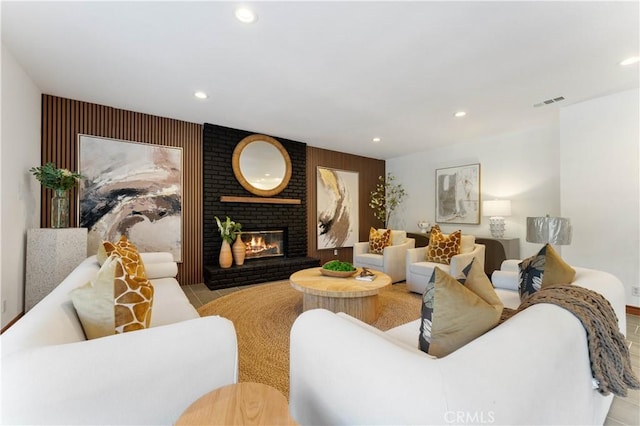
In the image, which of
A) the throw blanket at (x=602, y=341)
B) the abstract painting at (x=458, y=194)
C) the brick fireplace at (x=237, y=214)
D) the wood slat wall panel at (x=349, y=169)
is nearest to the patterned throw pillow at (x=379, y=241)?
the brick fireplace at (x=237, y=214)

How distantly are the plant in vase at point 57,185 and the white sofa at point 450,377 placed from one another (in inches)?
125

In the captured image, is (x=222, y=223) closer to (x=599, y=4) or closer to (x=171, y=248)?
(x=171, y=248)

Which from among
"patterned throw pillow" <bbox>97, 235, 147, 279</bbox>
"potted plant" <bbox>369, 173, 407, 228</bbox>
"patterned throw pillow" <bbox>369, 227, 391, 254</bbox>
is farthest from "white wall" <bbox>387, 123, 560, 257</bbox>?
"patterned throw pillow" <bbox>97, 235, 147, 279</bbox>

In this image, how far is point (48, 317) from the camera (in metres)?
1.00

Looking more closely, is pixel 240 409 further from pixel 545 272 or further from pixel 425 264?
pixel 425 264

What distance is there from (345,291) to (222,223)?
8.41ft

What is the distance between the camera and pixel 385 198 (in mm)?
6301

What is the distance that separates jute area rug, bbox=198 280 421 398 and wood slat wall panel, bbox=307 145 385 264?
1512 millimetres

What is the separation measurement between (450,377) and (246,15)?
2.23 metres

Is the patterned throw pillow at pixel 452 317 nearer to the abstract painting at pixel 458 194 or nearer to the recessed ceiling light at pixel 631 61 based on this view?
the recessed ceiling light at pixel 631 61

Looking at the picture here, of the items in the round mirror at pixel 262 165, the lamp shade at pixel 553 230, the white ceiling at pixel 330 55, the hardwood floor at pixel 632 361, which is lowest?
the hardwood floor at pixel 632 361

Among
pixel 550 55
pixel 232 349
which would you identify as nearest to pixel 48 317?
pixel 232 349

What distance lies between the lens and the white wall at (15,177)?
2.23 meters

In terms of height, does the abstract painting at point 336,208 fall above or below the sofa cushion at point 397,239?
above
